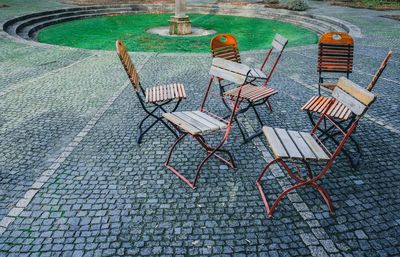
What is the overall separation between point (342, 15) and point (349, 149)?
47.8ft

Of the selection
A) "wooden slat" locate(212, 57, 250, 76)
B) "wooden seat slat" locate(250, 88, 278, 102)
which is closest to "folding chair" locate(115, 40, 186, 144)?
"wooden slat" locate(212, 57, 250, 76)

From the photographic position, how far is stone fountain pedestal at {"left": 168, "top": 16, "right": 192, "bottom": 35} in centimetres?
1358

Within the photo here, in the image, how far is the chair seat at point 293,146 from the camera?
11.0 feet

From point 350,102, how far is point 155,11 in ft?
59.4

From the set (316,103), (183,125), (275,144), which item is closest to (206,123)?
(183,125)

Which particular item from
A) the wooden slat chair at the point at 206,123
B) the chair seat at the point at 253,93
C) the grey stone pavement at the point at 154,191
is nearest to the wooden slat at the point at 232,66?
the wooden slat chair at the point at 206,123

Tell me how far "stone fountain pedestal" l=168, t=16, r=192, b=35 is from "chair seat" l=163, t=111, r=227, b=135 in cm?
1014

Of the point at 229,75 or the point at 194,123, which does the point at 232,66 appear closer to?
the point at 229,75

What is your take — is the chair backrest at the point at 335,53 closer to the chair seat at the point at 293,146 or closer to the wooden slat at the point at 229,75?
the wooden slat at the point at 229,75

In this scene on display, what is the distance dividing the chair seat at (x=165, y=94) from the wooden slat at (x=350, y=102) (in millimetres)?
2195

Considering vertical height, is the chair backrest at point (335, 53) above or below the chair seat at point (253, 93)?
above

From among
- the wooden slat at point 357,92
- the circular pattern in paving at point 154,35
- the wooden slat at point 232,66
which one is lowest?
the circular pattern in paving at point 154,35

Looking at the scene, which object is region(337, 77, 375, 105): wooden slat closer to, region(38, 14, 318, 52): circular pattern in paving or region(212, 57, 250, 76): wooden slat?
region(212, 57, 250, 76): wooden slat

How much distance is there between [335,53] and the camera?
600 cm
